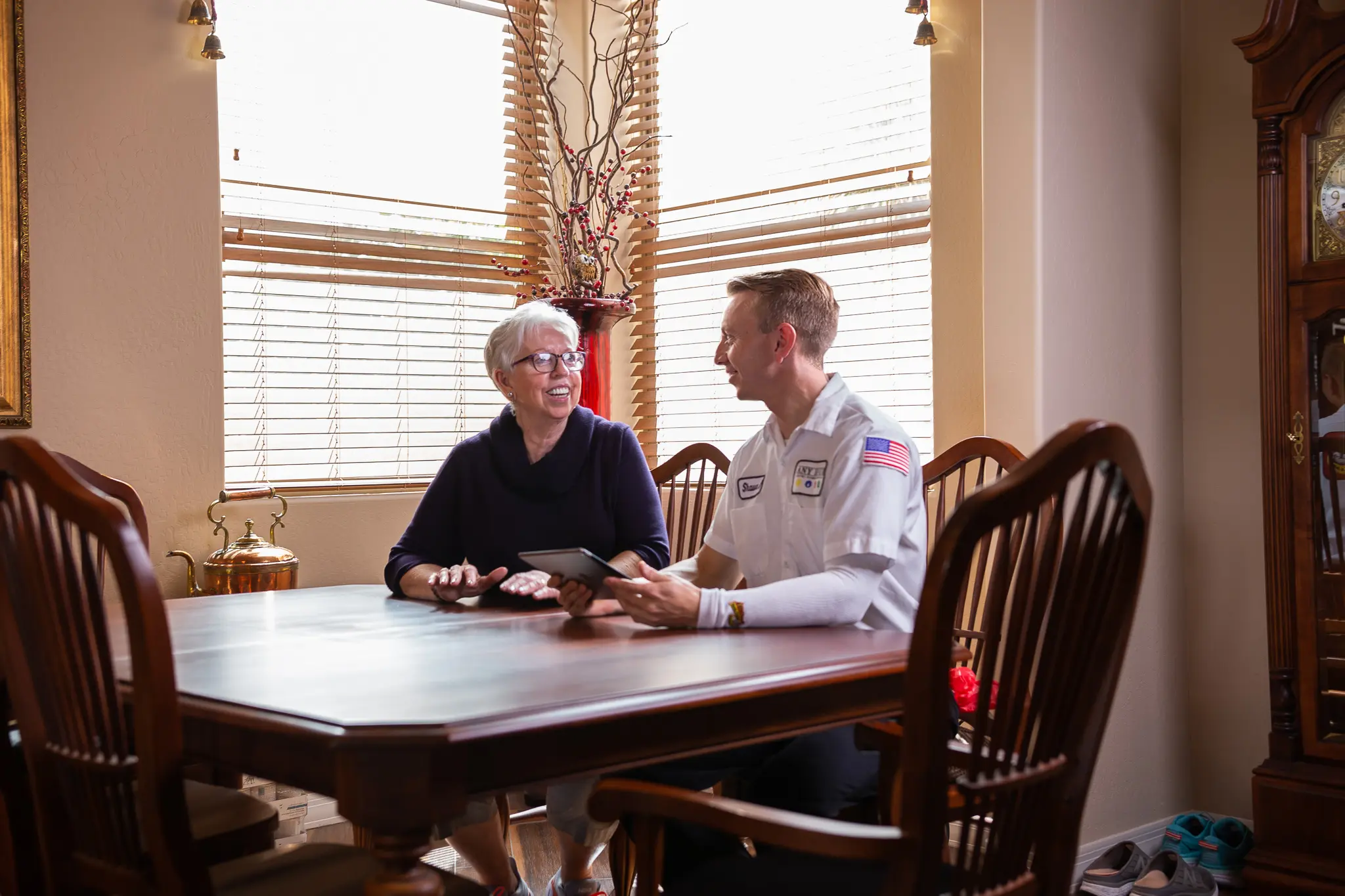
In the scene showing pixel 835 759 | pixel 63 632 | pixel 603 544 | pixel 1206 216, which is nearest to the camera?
pixel 63 632

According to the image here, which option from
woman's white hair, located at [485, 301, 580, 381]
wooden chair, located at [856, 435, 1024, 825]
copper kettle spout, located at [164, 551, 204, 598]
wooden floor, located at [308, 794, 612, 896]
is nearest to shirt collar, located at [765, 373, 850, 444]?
wooden chair, located at [856, 435, 1024, 825]

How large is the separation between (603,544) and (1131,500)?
58.9 inches

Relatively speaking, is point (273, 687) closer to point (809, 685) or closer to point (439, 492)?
point (809, 685)

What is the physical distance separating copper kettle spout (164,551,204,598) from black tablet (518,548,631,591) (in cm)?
161

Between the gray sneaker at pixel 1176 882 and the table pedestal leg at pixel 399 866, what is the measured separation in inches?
84.3

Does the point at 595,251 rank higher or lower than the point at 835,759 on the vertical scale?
higher

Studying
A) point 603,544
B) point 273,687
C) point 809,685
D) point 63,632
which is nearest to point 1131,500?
point 809,685

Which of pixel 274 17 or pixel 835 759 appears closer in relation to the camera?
pixel 835 759

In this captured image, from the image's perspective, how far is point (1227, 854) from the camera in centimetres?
284

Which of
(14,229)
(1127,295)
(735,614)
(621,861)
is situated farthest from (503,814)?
(1127,295)

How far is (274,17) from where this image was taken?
3424mm

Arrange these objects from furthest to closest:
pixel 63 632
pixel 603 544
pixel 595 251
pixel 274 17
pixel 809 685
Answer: pixel 595 251 → pixel 274 17 → pixel 603 544 → pixel 809 685 → pixel 63 632

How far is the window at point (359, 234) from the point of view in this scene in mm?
3391

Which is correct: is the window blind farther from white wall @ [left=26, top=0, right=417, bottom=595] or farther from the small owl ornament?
white wall @ [left=26, top=0, right=417, bottom=595]
